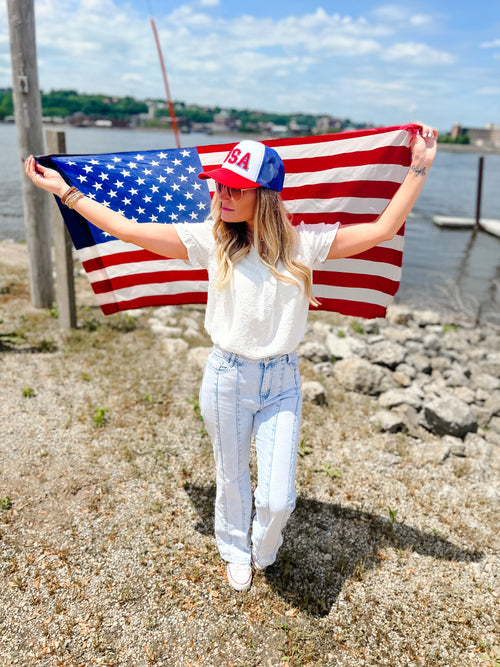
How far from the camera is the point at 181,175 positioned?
4184mm

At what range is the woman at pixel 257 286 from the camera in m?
2.75

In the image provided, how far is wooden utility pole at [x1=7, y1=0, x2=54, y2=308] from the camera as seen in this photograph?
6.84 m

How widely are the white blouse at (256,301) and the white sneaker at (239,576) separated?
159cm

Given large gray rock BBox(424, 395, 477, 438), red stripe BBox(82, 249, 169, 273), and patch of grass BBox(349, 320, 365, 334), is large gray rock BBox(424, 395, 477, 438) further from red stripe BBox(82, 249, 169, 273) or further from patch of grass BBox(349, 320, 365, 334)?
patch of grass BBox(349, 320, 365, 334)

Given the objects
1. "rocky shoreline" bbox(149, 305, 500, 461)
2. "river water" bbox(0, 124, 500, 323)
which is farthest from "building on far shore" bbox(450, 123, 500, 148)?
"rocky shoreline" bbox(149, 305, 500, 461)

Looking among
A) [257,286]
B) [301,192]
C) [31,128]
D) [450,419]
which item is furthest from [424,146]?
[31,128]

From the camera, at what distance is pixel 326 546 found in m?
3.89

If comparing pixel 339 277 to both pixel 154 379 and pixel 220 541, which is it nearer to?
pixel 220 541

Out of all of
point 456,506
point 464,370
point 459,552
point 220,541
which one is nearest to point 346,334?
point 464,370

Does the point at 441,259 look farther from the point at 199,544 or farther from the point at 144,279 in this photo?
the point at 199,544

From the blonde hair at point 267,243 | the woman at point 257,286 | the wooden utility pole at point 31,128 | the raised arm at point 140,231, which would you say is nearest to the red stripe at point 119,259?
the woman at point 257,286

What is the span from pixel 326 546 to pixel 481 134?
18076 cm

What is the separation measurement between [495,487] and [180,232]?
381 cm

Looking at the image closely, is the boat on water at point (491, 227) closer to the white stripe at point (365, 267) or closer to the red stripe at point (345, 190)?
the white stripe at point (365, 267)
